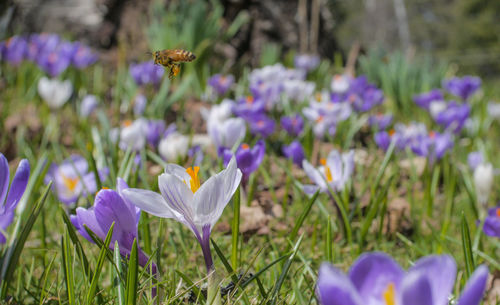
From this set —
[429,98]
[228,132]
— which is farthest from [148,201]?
[429,98]

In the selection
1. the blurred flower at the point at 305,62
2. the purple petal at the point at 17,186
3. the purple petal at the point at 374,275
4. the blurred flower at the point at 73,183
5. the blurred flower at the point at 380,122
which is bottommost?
the blurred flower at the point at 380,122

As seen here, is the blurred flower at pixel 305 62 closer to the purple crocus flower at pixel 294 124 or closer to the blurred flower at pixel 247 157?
the purple crocus flower at pixel 294 124

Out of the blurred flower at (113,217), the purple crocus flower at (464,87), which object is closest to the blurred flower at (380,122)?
the purple crocus flower at (464,87)

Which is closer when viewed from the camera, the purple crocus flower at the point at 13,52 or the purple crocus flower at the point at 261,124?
the purple crocus flower at the point at 261,124

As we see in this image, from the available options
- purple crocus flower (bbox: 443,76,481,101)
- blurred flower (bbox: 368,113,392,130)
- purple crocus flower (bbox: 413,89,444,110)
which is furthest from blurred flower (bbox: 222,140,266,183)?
purple crocus flower (bbox: 443,76,481,101)

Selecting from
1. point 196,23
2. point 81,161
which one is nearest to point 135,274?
point 81,161

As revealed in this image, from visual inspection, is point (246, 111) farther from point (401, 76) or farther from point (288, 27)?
point (288, 27)

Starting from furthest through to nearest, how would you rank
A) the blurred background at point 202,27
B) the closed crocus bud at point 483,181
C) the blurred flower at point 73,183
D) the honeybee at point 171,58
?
1. the blurred background at point 202,27
2. the closed crocus bud at point 483,181
3. the blurred flower at point 73,183
4. the honeybee at point 171,58
